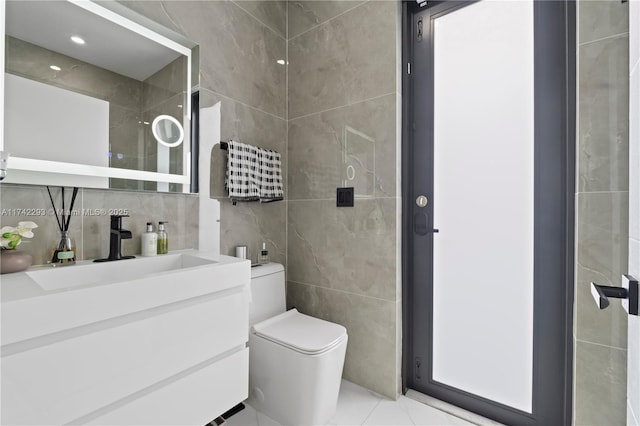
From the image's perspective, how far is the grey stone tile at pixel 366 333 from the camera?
155 centimetres

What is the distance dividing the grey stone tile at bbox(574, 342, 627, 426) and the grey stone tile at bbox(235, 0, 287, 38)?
233cm

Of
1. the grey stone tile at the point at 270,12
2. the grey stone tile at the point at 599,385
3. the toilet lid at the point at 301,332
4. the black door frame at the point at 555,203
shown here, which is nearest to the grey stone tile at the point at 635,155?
the black door frame at the point at 555,203

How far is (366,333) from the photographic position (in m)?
1.63

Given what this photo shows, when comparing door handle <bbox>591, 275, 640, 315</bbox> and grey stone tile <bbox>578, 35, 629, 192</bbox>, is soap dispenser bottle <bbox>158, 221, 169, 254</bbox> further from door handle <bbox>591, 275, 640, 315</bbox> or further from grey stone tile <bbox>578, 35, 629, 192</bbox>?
grey stone tile <bbox>578, 35, 629, 192</bbox>

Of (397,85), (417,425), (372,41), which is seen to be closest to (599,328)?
(417,425)

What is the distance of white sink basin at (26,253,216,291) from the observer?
0.94 metres

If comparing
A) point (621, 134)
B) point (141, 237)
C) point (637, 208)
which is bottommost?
point (141, 237)

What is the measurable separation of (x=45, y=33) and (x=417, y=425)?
2260 mm

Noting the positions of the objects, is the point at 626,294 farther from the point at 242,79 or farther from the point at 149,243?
the point at 242,79

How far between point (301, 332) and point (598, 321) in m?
1.20

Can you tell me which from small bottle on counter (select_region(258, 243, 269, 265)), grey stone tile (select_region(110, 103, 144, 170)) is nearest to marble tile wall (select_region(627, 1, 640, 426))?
small bottle on counter (select_region(258, 243, 269, 265))

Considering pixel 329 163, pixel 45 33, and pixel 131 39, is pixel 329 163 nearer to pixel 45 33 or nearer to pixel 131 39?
pixel 131 39

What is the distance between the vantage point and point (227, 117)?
1597 mm

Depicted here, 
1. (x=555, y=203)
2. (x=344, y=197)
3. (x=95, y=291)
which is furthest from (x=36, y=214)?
(x=555, y=203)
